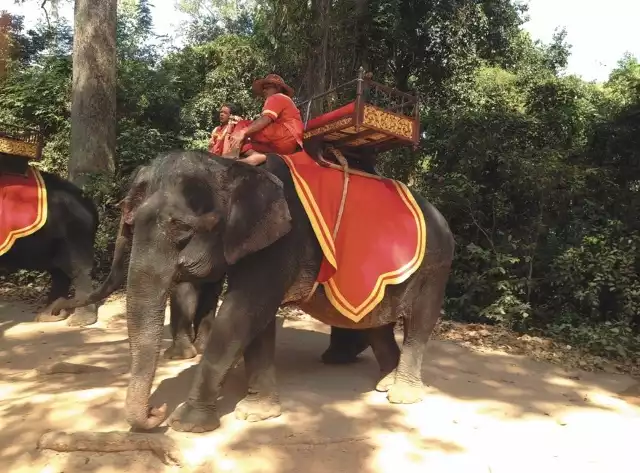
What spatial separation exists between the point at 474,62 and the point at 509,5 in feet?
9.05

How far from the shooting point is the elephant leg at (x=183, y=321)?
17.9 ft

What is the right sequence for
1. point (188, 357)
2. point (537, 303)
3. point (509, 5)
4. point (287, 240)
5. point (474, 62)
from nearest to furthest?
point (287, 240), point (188, 357), point (537, 303), point (474, 62), point (509, 5)

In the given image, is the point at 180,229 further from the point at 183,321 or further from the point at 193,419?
the point at 183,321

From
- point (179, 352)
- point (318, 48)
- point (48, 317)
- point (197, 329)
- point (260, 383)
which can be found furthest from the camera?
point (318, 48)

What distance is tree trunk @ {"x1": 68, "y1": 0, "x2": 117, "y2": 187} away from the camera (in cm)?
945

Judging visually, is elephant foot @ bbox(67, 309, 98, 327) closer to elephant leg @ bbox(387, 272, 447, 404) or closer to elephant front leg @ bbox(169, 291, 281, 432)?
elephant front leg @ bbox(169, 291, 281, 432)

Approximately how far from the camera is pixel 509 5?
16609mm

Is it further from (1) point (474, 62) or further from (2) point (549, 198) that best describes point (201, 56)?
(2) point (549, 198)

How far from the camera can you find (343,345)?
5633 mm

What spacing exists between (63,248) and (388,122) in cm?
496

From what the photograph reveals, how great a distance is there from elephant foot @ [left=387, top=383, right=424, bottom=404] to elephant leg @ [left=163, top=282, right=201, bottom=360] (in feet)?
6.66

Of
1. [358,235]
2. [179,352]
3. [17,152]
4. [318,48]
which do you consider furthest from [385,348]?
[318,48]

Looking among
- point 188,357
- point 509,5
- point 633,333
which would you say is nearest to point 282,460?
point 188,357

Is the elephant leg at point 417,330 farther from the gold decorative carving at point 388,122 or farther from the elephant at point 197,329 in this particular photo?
the gold decorative carving at point 388,122
